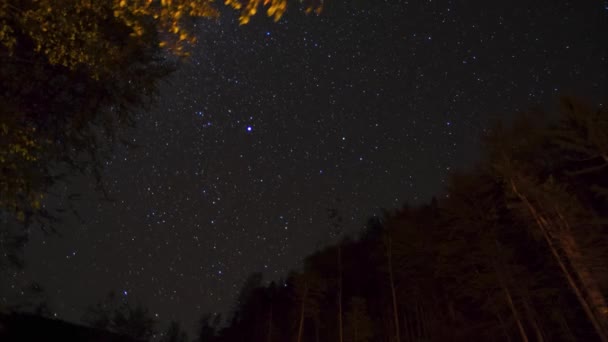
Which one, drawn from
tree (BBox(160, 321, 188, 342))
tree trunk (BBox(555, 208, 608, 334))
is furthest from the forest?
tree (BBox(160, 321, 188, 342))

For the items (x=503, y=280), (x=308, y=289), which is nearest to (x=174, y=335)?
(x=308, y=289)

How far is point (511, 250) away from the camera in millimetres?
21109

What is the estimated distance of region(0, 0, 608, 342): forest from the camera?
6.77 meters

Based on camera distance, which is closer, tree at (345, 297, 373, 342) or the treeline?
the treeline

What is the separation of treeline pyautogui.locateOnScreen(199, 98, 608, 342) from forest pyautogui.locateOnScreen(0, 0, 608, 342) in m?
0.11

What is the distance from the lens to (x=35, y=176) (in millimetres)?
7414

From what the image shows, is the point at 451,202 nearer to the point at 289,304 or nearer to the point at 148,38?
the point at 148,38

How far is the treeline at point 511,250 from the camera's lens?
56.0 feet

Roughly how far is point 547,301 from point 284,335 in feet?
109

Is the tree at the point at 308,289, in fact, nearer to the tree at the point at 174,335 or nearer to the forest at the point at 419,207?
the forest at the point at 419,207

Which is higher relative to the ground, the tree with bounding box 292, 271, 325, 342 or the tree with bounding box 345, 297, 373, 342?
the tree with bounding box 292, 271, 325, 342

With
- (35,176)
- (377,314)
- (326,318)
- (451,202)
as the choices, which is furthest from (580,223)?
(326,318)

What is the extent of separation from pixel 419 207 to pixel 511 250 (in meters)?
13.6

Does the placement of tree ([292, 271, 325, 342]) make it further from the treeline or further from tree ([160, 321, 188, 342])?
tree ([160, 321, 188, 342])
